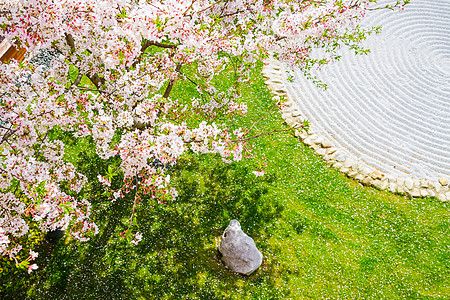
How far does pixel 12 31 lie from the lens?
5.37 m

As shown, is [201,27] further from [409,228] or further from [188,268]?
[409,228]

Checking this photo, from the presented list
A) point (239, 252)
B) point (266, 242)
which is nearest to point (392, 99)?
point (266, 242)

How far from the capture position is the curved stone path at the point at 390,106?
1194 cm

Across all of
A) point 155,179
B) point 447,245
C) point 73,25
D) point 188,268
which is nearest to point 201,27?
point 73,25

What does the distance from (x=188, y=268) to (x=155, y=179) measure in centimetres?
331

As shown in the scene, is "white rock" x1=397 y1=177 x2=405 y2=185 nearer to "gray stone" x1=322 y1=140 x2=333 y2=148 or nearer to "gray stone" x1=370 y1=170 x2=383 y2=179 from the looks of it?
"gray stone" x1=370 y1=170 x2=383 y2=179

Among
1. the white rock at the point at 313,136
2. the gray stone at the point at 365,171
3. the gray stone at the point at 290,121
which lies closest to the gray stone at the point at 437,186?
the gray stone at the point at 365,171

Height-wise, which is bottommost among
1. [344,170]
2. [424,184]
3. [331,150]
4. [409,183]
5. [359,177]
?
[424,184]

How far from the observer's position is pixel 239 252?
8273mm

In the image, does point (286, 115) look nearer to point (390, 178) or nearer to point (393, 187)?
point (390, 178)

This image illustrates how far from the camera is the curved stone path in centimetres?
1194

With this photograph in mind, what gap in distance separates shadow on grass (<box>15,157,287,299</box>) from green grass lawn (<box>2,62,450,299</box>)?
0.03 m

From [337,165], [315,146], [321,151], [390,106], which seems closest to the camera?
[337,165]

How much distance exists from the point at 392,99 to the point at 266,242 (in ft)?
32.0
